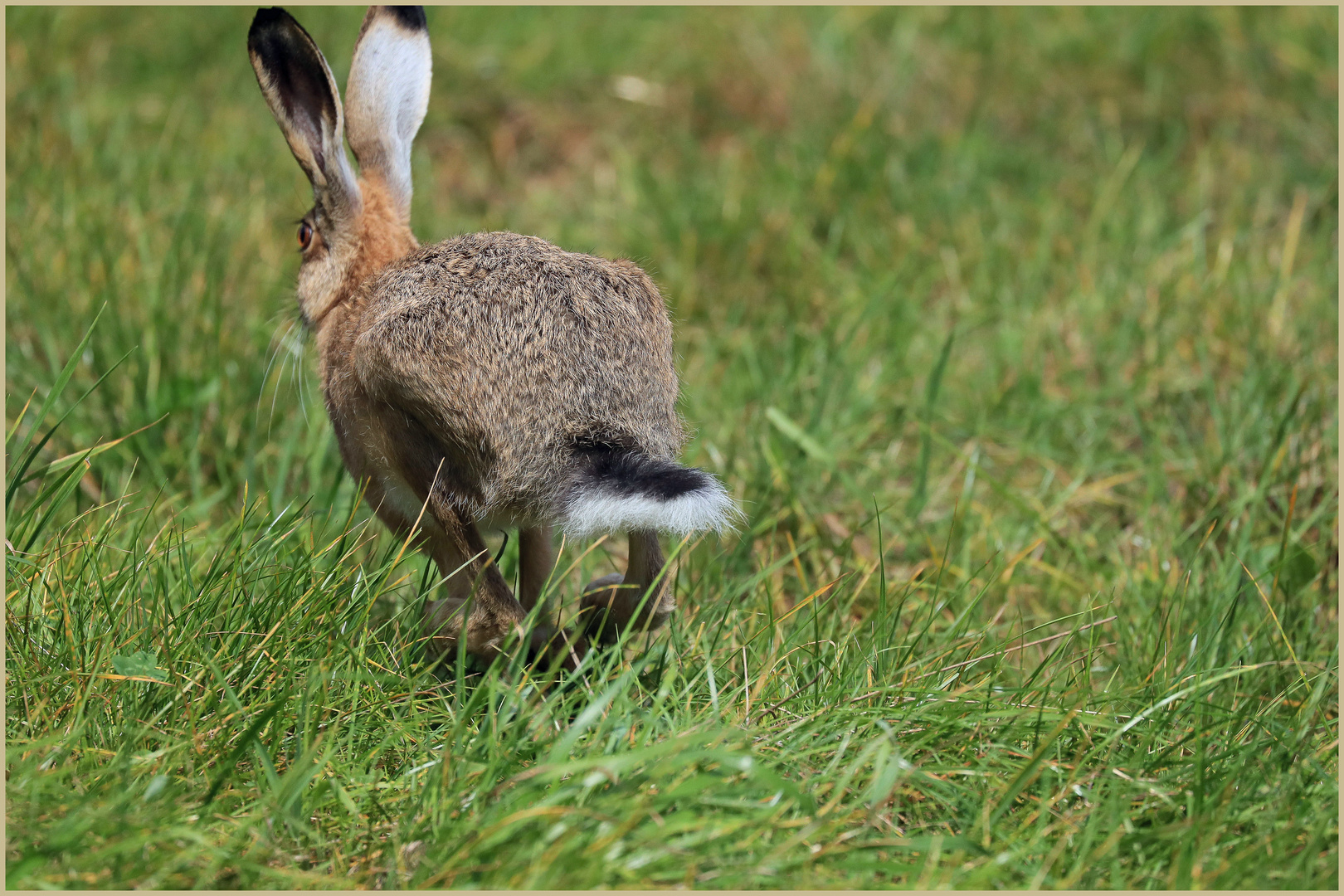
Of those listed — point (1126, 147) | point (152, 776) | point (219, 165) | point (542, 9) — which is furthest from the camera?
point (542, 9)

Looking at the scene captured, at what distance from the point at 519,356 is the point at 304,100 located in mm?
1462

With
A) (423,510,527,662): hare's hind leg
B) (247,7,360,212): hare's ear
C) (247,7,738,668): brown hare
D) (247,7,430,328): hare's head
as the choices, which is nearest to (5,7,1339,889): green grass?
(423,510,527,662): hare's hind leg

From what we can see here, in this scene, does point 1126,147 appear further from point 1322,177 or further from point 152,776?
point 152,776

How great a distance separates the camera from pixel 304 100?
3.99 metres

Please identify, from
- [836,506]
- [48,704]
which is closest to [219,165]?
[836,506]

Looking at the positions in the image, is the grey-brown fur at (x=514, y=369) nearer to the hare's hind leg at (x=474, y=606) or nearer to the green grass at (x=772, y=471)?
the hare's hind leg at (x=474, y=606)

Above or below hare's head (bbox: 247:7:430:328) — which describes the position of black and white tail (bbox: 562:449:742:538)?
below

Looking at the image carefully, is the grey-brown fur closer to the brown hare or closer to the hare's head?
the brown hare

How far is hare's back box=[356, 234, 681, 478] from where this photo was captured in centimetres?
308

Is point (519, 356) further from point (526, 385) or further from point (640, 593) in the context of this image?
point (640, 593)

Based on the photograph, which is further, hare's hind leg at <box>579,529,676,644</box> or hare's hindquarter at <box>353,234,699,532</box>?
hare's hind leg at <box>579,529,676,644</box>

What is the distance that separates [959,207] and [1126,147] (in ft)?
4.50

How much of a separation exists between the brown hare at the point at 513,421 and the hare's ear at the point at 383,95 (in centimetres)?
64

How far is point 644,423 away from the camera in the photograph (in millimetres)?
→ 3191
